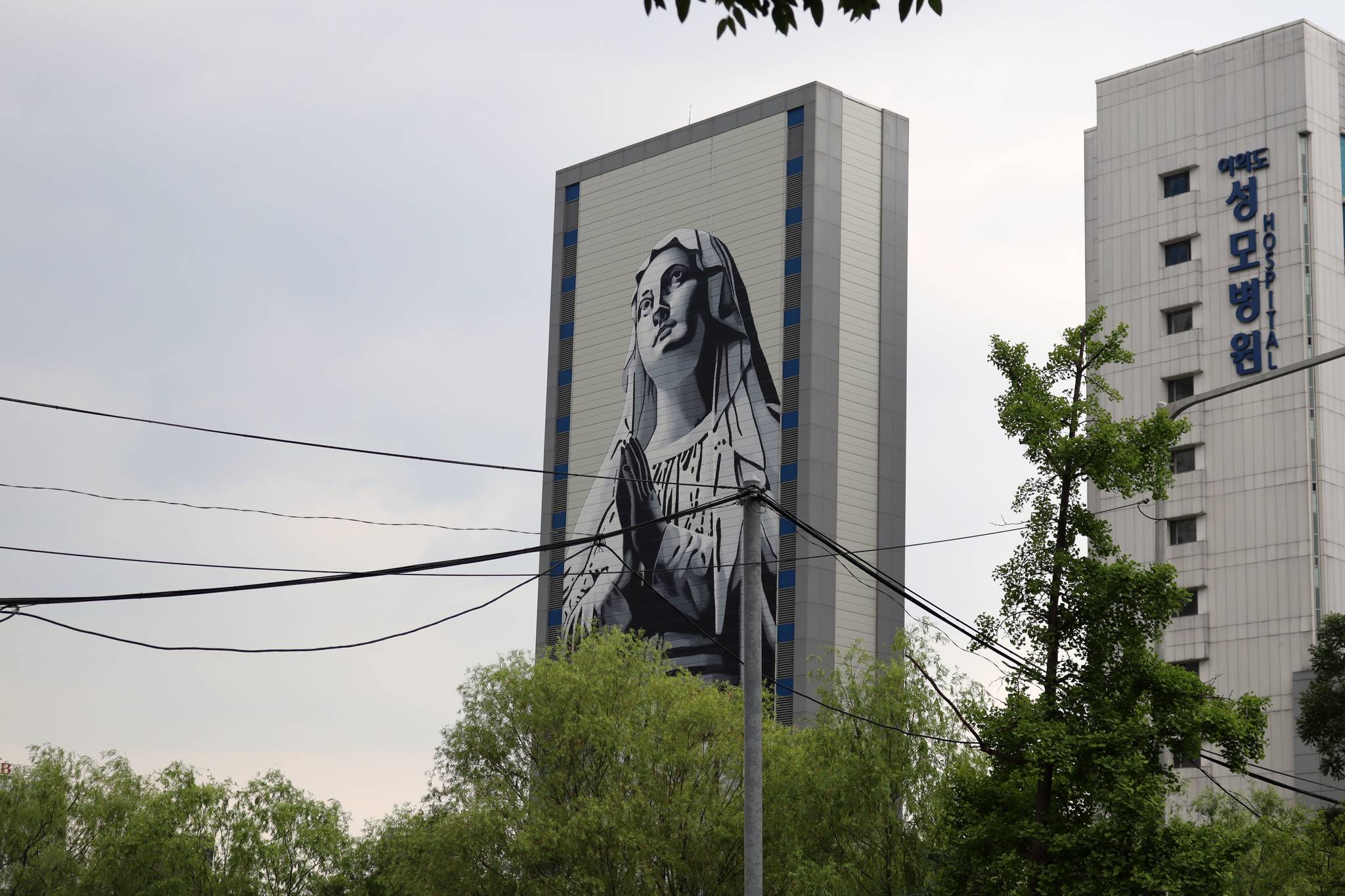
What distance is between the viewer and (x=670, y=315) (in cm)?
10494

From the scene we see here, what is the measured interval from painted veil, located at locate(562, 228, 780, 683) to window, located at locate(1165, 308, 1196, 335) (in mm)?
22559

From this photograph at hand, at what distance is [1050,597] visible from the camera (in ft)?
94.1

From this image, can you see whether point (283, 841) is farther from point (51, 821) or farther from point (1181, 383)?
point (1181, 383)

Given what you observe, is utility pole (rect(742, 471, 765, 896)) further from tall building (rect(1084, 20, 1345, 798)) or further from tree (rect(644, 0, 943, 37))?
tall building (rect(1084, 20, 1345, 798))

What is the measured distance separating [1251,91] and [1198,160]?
402cm

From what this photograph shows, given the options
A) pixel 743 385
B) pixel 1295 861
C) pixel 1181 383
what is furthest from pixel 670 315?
pixel 1295 861

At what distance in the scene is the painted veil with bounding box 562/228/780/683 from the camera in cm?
9662

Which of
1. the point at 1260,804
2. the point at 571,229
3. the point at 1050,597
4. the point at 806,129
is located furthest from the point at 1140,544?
the point at 1050,597

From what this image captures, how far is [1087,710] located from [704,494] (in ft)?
237

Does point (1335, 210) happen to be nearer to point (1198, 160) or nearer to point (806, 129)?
point (1198, 160)

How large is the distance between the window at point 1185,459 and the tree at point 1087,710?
56834 mm

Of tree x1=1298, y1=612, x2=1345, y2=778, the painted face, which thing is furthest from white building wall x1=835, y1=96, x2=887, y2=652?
tree x1=1298, y1=612, x2=1345, y2=778

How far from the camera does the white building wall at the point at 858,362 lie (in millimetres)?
97938

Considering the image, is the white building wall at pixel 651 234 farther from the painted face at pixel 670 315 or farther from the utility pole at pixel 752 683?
the utility pole at pixel 752 683
